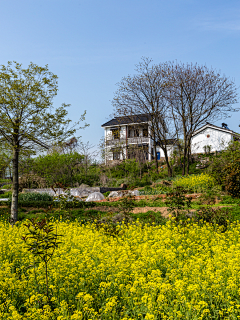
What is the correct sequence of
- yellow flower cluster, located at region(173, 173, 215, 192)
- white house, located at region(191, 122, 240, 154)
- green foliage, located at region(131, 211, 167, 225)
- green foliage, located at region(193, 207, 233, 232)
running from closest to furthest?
green foliage, located at region(193, 207, 233, 232) < green foliage, located at region(131, 211, 167, 225) < yellow flower cluster, located at region(173, 173, 215, 192) < white house, located at region(191, 122, 240, 154)

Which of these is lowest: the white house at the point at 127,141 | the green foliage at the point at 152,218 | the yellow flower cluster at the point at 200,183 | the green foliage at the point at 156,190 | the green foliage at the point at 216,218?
the green foliage at the point at 152,218

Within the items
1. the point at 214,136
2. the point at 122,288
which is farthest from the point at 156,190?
the point at 214,136

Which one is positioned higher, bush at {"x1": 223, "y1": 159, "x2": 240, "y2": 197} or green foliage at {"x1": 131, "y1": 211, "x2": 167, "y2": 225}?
bush at {"x1": 223, "y1": 159, "x2": 240, "y2": 197}

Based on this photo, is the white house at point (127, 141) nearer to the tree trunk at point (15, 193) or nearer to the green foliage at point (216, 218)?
the tree trunk at point (15, 193)

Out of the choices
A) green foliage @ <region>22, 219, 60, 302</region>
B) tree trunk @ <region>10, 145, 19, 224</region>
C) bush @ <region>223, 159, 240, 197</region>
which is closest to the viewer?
green foliage @ <region>22, 219, 60, 302</region>

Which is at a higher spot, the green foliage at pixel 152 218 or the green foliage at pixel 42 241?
the green foliage at pixel 42 241

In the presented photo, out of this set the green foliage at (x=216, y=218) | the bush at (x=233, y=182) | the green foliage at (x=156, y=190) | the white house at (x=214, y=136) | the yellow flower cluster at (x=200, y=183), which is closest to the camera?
the green foliage at (x=216, y=218)

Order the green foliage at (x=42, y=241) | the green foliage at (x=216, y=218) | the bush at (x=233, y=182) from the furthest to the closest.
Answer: the bush at (x=233, y=182) → the green foliage at (x=216, y=218) → the green foliage at (x=42, y=241)

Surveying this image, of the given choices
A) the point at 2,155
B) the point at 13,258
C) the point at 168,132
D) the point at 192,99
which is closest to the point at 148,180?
the point at 168,132

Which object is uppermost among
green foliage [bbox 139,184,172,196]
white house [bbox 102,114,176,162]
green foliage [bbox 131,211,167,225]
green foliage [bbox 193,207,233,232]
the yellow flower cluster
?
white house [bbox 102,114,176,162]

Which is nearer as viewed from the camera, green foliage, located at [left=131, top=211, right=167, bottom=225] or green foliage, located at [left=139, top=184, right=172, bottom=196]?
green foliage, located at [left=131, top=211, right=167, bottom=225]

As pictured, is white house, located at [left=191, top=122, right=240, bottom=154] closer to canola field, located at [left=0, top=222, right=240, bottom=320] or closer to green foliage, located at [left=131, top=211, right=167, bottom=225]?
green foliage, located at [left=131, top=211, right=167, bottom=225]

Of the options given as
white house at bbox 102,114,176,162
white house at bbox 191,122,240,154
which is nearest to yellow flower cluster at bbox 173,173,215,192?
white house at bbox 102,114,176,162

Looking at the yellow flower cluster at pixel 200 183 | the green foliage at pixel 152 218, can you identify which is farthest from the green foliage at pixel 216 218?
the yellow flower cluster at pixel 200 183
